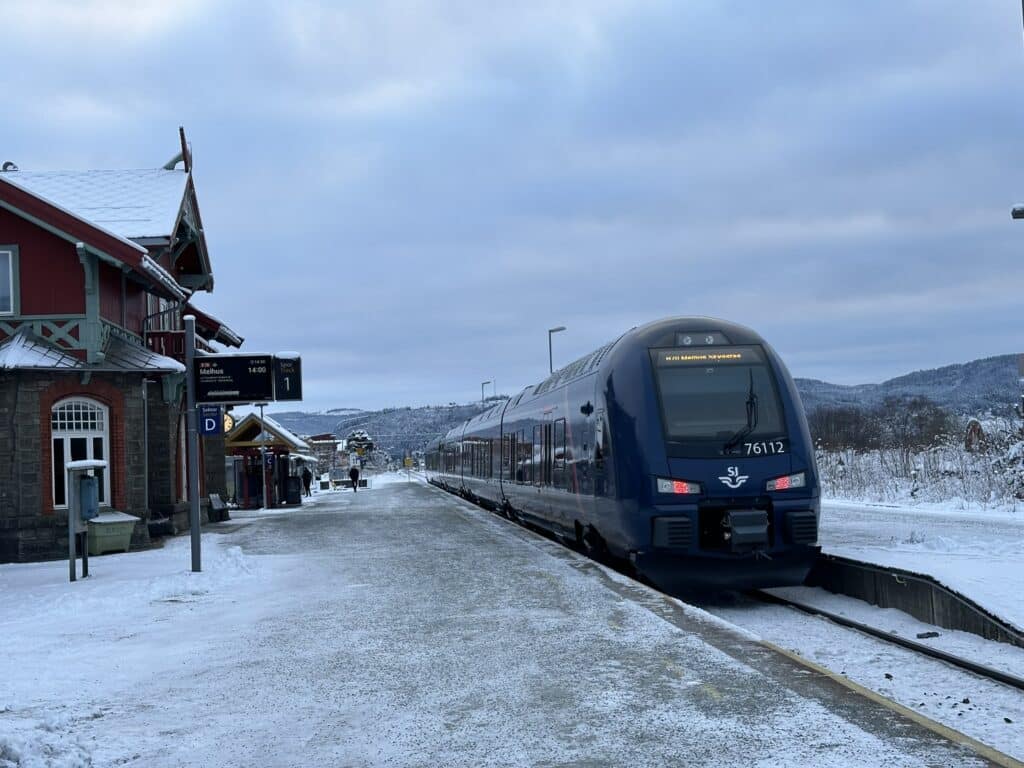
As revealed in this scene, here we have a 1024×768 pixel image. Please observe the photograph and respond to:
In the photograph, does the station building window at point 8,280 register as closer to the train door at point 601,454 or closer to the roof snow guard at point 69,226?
the roof snow guard at point 69,226

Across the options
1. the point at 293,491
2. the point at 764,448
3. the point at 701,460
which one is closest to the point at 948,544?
the point at 764,448

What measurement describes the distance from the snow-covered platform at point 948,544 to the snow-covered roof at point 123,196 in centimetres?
1596

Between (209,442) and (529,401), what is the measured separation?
15.0 metres

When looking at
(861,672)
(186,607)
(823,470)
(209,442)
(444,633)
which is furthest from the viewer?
(823,470)

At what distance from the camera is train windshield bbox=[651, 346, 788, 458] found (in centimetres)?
1186

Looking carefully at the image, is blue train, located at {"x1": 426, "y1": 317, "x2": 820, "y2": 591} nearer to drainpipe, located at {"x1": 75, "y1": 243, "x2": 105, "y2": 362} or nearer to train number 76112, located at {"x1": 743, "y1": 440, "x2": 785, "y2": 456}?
train number 76112, located at {"x1": 743, "y1": 440, "x2": 785, "y2": 456}

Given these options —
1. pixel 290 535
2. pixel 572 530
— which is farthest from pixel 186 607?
pixel 290 535

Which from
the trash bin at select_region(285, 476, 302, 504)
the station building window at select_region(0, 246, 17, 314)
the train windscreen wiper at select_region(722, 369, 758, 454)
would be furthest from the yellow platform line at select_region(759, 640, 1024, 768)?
the trash bin at select_region(285, 476, 302, 504)

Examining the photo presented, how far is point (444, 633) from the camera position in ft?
30.7

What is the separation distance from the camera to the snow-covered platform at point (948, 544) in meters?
9.97

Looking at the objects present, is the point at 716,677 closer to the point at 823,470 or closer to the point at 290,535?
the point at 290,535

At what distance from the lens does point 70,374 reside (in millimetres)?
20062

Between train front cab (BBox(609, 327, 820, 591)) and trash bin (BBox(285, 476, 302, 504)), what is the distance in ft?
96.4

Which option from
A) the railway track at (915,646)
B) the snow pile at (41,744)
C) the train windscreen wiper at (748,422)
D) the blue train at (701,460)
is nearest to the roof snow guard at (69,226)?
the blue train at (701,460)
